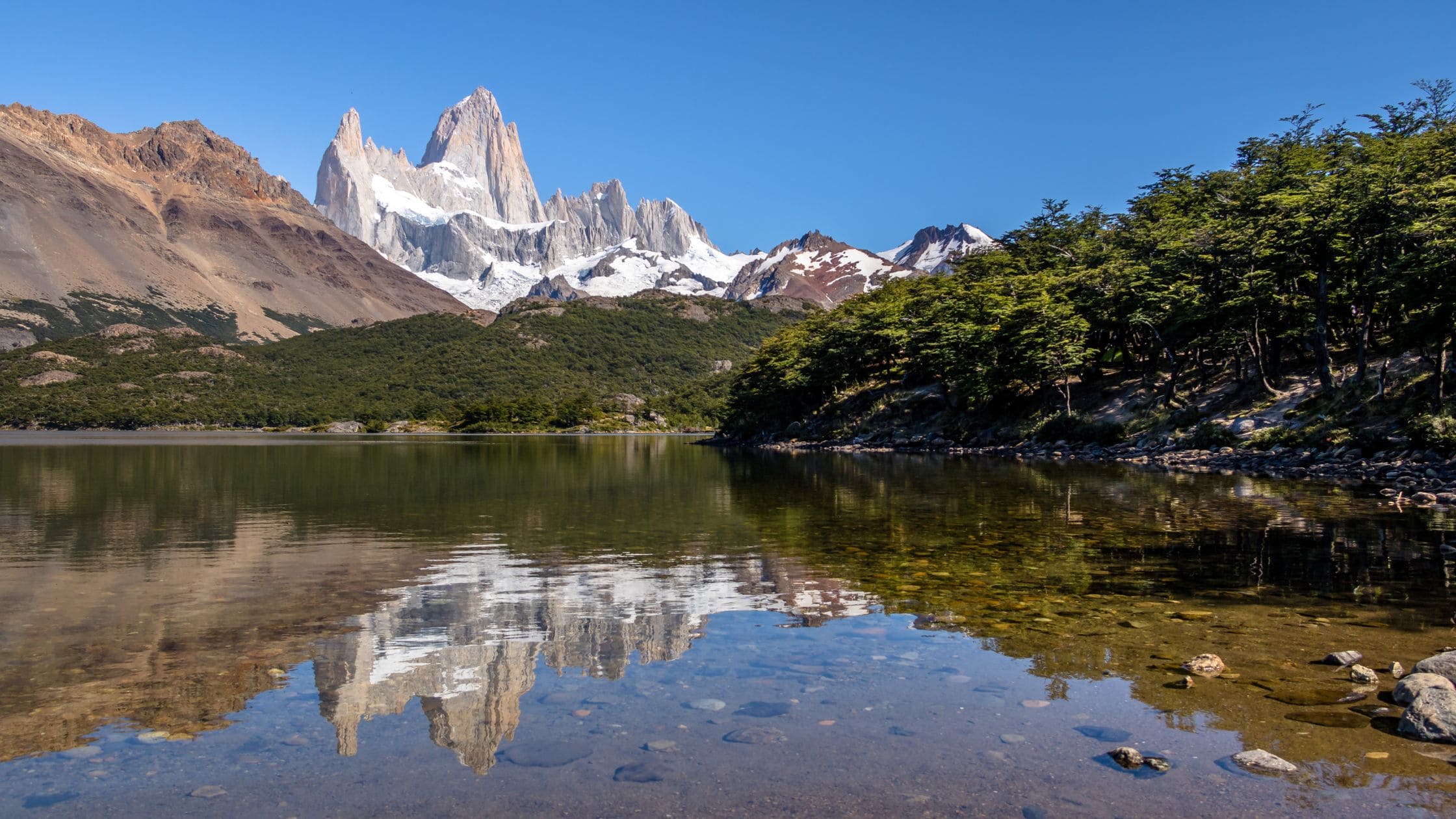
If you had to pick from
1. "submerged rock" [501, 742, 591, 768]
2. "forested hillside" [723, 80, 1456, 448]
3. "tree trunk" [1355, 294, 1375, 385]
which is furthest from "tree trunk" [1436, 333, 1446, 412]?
"submerged rock" [501, 742, 591, 768]

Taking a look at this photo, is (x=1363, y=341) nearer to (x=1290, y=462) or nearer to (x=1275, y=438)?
(x=1275, y=438)

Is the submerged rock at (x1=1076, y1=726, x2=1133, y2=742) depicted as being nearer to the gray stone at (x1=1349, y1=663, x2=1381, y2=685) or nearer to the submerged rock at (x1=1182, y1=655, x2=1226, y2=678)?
the submerged rock at (x1=1182, y1=655, x2=1226, y2=678)

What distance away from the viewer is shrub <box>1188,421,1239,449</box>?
46938 mm

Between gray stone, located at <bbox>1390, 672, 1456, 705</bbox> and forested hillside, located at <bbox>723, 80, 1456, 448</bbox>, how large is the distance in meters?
32.5

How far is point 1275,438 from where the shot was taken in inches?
1709

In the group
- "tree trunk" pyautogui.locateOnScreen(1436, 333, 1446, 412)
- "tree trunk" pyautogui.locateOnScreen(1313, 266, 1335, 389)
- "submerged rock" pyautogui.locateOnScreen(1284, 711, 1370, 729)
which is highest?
"tree trunk" pyautogui.locateOnScreen(1313, 266, 1335, 389)

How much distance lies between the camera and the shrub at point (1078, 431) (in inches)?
2276

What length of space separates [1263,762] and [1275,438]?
4414 centimetres

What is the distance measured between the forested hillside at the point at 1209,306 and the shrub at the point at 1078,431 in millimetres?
252

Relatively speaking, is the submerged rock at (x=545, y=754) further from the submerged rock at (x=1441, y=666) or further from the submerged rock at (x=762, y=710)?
the submerged rock at (x=1441, y=666)

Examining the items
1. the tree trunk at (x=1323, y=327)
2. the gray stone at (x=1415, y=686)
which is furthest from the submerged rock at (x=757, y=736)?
the tree trunk at (x=1323, y=327)

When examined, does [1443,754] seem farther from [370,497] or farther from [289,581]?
[370,497]

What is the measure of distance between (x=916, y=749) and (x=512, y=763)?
11.5 feet

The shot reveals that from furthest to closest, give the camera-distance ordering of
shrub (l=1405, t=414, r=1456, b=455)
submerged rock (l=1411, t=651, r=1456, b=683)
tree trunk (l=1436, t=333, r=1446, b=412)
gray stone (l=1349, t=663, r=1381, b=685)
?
1. tree trunk (l=1436, t=333, r=1446, b=412)
2. shrub (l=1405, t=414, r=1456, b=455)
3. gray stone (l=1349, t=663, r=1381, b=685)
4. submerged rock (l=1411, t=651, r=1456, b=683)
